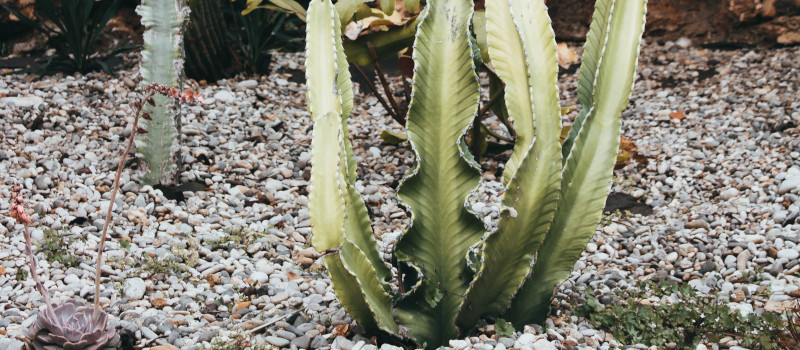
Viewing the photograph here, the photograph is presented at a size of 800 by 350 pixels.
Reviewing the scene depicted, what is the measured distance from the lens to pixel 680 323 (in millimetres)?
2145

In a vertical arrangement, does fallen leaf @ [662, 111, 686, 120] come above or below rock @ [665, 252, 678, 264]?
above

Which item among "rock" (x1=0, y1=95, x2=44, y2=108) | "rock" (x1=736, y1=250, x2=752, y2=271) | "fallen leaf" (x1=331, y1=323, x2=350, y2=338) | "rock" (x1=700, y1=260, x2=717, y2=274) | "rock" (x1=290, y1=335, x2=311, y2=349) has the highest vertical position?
"rock" (x1=0, y1=95, x2=44, y2=108)

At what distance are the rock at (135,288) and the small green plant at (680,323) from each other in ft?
4.34

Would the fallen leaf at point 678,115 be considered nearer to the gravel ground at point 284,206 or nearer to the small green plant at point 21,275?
the gravel ground at point 284,206

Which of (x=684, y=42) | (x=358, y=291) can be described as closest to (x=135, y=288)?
(x=358, y=291)

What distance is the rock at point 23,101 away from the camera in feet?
12.5

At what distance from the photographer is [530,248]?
2.04 meters

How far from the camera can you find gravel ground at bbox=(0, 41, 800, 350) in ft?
7.57

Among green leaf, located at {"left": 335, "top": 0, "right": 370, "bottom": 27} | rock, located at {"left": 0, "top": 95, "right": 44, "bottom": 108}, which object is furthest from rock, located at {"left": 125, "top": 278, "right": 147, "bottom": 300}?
A: rock, located at {"left": 0, "top": 95, "right": 44, "bottom": 108}

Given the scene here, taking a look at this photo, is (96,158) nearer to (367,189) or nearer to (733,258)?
(367,189)

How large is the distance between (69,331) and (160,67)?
1.54 m

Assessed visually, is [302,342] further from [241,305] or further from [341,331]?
[241,305]

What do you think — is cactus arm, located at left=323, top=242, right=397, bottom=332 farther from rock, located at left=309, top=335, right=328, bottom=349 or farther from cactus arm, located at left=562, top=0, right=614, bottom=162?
cactus arm, located at left=562, top=0, right=614, bottom=162

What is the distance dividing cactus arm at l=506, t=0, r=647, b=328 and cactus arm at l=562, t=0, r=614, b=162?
35mm
